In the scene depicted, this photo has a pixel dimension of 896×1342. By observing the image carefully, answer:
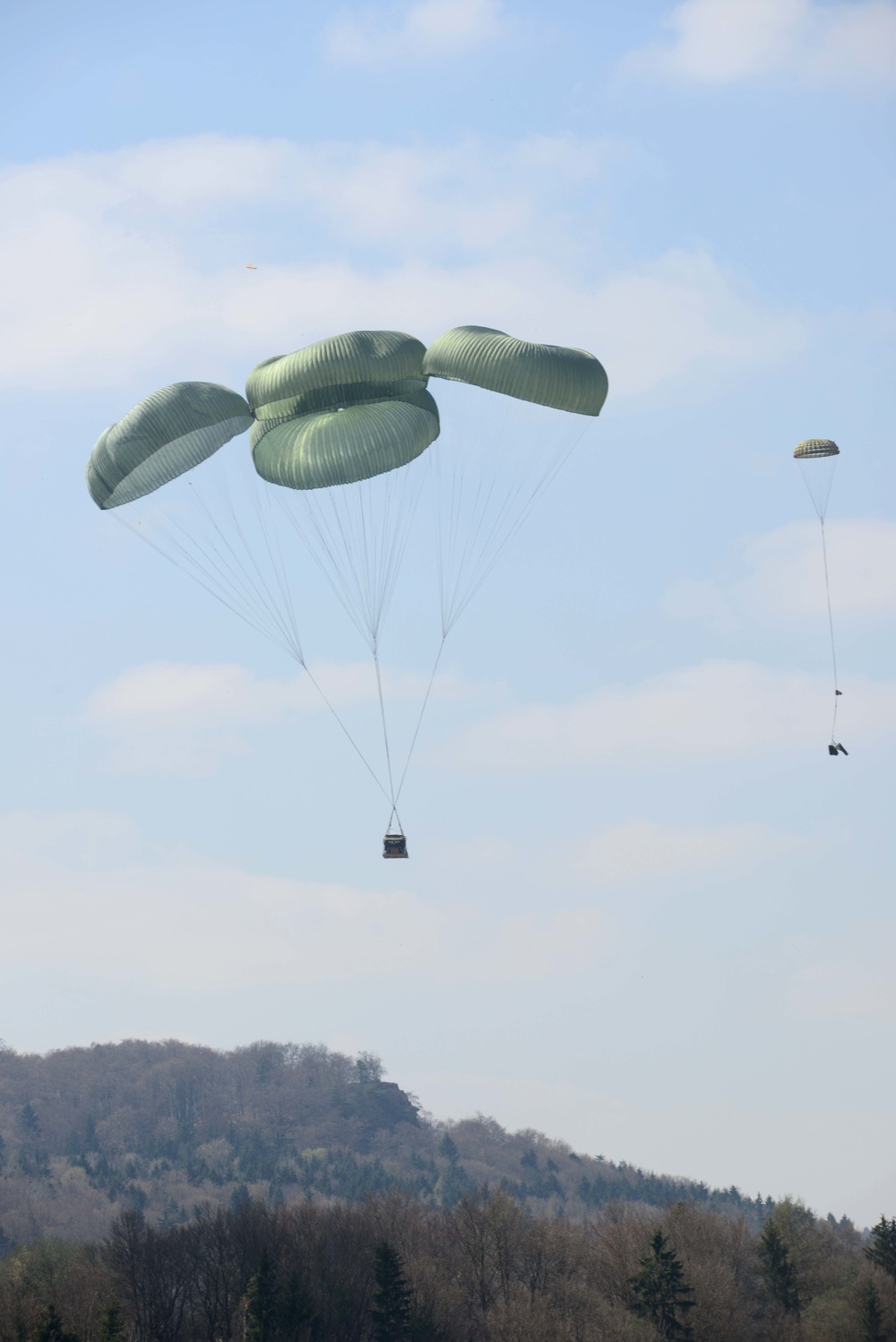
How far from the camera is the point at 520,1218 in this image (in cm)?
7112

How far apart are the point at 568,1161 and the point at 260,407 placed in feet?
529

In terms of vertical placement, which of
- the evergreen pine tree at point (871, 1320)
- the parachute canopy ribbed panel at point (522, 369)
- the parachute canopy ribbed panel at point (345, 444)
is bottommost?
the evergreen pine tree at point (871, 1320)

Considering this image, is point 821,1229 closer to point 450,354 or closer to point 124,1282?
point 124,1282

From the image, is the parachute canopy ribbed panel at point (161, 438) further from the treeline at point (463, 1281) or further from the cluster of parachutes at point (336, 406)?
the treeline at point (463, 1281)

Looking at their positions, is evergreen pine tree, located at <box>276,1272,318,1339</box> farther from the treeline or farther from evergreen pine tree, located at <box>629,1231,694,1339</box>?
evergreen pine tree, located at <box>629,1231,694,1339</box>

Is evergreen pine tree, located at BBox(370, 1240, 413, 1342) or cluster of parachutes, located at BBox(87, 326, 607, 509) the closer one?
cluster of parachutes, located at BBox(87, 326, 607, 509)

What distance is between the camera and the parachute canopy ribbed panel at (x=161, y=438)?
41469 millimetres

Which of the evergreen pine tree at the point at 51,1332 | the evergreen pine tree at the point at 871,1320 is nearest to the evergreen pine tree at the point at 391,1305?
the evergreen pine tree at the point at 51,1332

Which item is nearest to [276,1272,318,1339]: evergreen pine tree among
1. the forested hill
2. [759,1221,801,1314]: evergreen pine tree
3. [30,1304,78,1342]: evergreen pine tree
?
[30,1304,78,1342]: evergreen pine tree

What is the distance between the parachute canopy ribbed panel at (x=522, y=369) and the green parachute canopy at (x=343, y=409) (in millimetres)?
1086

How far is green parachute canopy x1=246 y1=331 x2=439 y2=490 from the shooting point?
40.8 metres

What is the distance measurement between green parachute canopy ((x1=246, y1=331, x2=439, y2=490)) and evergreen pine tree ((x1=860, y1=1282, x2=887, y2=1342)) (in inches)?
1330

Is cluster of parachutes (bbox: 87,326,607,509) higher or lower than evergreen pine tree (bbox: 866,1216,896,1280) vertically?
higher

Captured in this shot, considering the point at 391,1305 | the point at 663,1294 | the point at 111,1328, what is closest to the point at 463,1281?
the point at 391,1305
